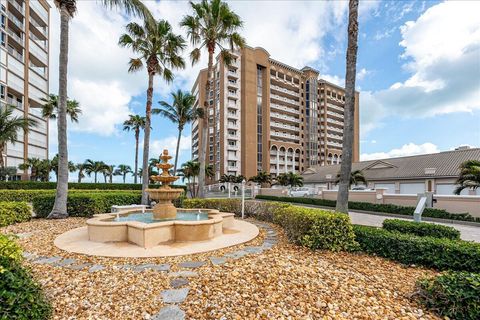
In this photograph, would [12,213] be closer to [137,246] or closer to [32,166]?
[137,246]

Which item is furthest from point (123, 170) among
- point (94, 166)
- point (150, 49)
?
point (150, 49)

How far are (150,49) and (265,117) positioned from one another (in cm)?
4505

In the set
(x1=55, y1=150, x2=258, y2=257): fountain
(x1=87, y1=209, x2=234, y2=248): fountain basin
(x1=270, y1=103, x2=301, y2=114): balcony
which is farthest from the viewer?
(x1=270, y1=103, x2=301, y2=114): balcony

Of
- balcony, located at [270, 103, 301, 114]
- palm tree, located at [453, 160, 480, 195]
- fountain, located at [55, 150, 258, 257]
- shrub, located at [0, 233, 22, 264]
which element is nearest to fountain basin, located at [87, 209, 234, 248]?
fountain, located at [55, 150, 258, 257]

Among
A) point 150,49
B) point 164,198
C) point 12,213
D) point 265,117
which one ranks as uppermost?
point 265,117

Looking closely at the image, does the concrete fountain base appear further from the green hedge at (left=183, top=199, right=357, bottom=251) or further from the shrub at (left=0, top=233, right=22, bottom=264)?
the shrub at (left=0, top=233, right=22, bottom=264)

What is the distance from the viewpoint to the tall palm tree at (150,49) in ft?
55.1

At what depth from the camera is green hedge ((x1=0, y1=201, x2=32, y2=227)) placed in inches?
385

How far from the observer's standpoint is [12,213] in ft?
33.4

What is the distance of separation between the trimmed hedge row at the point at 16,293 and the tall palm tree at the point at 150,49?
43.7ft

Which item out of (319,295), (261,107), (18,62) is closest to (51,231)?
(319,295)

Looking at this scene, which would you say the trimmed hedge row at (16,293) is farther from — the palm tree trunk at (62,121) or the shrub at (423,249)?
the palm tree trunk at (62,121)

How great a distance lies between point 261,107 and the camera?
60531 millimetres

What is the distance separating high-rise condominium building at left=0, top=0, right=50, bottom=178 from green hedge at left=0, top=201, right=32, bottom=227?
948 inches
